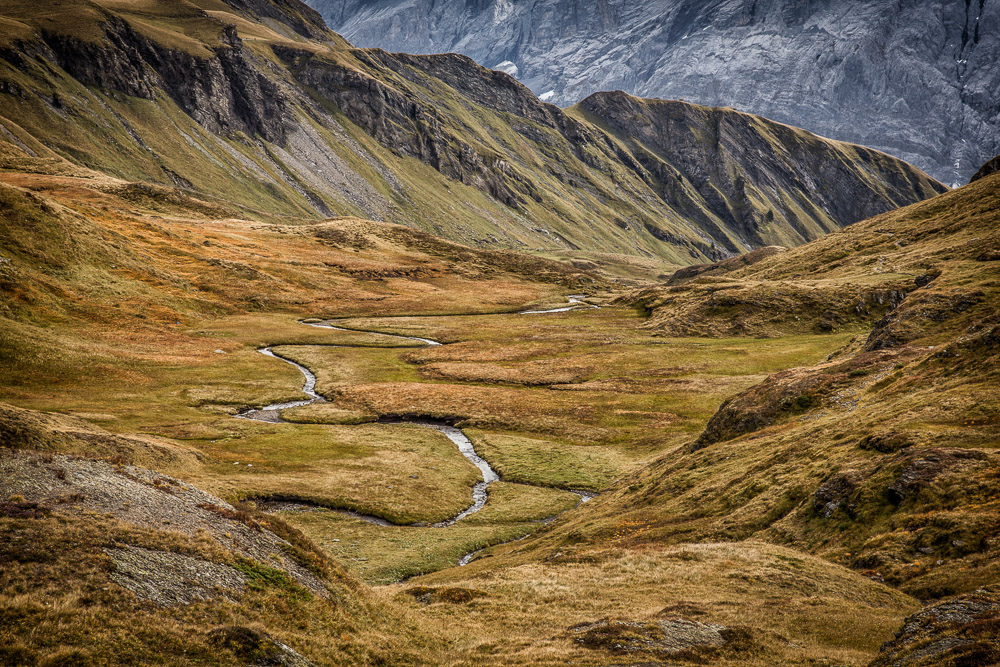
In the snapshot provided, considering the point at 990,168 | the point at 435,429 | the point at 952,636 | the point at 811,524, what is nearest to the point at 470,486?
the point at 435,429

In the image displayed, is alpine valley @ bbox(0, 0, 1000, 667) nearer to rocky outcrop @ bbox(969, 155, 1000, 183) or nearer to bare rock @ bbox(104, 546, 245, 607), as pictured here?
bare rock @ bbox(104, 546, 245, 607)

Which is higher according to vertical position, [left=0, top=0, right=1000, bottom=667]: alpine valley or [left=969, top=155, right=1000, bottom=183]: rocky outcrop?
[left=969, top=155, right=1000, bottom=183]: rocky outcrop

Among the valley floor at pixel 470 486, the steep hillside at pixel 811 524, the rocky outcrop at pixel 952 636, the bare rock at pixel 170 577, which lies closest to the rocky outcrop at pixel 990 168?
the valley floor at pixel 470 486

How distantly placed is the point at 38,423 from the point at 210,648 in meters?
27.8

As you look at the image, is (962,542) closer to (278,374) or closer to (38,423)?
(38,423)

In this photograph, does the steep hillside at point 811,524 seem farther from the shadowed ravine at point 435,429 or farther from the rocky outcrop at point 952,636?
the shadowed ravine at point 435,429

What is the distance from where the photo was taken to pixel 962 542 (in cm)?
2417

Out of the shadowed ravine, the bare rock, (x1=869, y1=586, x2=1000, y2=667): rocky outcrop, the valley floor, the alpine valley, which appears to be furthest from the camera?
the shadowed ravine

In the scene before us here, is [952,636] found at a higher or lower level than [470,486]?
higher

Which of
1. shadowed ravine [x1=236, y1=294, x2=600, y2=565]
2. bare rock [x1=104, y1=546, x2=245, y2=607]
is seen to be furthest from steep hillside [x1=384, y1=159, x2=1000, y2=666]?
bare rock [x1=104, y1=546, x2=245, y2=607]

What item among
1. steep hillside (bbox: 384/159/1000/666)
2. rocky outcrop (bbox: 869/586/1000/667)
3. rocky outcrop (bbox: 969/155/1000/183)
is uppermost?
rocky outcrop (bbox: 969/155/1000/183)

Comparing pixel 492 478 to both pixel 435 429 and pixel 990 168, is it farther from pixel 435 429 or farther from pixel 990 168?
pixel 990 168

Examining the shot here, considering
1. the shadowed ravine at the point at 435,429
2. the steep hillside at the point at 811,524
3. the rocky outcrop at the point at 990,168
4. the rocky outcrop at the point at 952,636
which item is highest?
the rocky outcrop at the point at 990,168

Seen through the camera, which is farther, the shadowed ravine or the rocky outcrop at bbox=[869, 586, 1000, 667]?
the shadowed ravine
